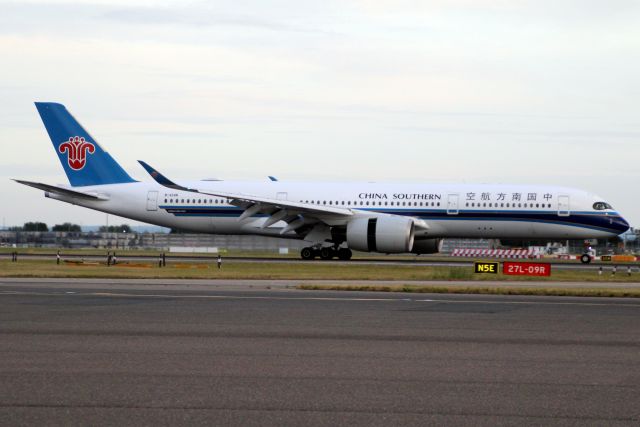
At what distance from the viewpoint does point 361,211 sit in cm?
4759

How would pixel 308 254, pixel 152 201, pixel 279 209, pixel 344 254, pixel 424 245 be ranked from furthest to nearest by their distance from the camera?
pixel 152 201 < pixel 424 245 < pixel 344 254 < pixel 308 254 < pixel 279 209

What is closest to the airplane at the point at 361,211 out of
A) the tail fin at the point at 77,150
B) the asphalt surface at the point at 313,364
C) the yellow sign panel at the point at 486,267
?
the tail fin at the point at 77,150

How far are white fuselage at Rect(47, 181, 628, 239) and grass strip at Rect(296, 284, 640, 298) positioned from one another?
1903cm

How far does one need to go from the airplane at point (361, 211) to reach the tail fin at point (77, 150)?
0.54 meters

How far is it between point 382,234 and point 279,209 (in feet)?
17.0

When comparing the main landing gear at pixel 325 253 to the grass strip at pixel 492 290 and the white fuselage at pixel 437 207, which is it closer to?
the white fuselage at pixel 437 207

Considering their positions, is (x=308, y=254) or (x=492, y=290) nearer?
(x=492, y=290)

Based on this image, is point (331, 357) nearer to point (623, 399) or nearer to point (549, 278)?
point (623, 399)

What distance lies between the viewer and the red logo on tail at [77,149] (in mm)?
50469

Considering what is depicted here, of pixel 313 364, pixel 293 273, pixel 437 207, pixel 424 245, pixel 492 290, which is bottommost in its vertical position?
pixel 313 364

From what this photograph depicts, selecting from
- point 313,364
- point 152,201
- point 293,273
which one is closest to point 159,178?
Answer: point 152,201

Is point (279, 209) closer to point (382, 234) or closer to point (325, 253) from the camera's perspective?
point (325, 253)

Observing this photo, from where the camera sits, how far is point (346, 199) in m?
48.0

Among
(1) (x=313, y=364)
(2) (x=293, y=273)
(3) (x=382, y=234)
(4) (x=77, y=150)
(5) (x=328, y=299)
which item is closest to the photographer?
(1) (x=313, y=364)
